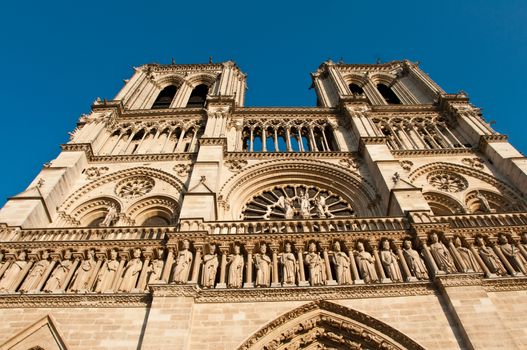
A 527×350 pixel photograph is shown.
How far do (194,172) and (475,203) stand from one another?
835 centimetres

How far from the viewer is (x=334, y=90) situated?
2077 cm

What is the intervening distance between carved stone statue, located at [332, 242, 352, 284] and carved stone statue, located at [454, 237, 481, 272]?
2.29 meters

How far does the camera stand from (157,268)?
8766mm

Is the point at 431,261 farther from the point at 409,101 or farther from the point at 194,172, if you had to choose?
the point at 409,101

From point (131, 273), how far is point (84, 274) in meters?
0.95

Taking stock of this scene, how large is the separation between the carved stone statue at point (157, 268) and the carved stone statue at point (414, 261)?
16.4 feet

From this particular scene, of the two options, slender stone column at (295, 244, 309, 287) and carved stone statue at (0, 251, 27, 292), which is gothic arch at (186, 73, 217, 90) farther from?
slender stone column at (295, 244, 309, 287)

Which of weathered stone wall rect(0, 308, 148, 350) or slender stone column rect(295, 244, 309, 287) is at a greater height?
slender stone column rect(295, 244, 309, 287)

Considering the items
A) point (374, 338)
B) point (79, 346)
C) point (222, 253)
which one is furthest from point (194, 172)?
point (374, 338)

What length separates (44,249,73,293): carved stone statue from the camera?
8.38 metres

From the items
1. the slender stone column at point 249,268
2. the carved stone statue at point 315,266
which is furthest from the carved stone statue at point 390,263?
the slender stone column at point 249,268

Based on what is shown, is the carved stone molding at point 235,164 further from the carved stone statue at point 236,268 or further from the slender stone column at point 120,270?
the slender stone column at point 120,270

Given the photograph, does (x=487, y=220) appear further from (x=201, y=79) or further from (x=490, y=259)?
(x=201, y=79)

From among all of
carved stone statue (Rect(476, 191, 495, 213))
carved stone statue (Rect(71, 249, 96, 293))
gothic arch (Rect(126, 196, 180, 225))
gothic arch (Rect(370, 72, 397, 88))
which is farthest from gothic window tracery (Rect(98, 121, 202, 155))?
gothic arch (Rect(370, 72, 397, 88))
